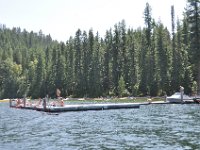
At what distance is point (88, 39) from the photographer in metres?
154

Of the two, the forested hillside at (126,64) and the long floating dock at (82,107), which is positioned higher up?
the forested hillside at (126,64)

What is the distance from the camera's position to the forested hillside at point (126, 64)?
10888cm

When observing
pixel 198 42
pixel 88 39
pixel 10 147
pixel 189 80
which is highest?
pixel 88 39

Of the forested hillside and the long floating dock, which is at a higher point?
the forested hillside

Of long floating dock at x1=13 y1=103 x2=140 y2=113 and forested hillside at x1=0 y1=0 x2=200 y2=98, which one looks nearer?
long floating dock at x1=13 y1=103 x2=140 y2=113

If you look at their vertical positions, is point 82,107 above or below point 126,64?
below

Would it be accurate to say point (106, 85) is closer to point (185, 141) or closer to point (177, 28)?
point (177, 28)

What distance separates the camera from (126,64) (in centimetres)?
13112

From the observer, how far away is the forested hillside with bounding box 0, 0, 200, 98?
109 metres

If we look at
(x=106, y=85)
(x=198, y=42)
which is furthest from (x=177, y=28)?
(x=198, y=42)

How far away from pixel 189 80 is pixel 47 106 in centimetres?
5361

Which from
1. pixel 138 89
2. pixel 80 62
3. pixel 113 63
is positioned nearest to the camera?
pixel 138 89

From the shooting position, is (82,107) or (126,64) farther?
(126,64)

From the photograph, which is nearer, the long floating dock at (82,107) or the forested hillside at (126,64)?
the long floating dock at (82,107)
